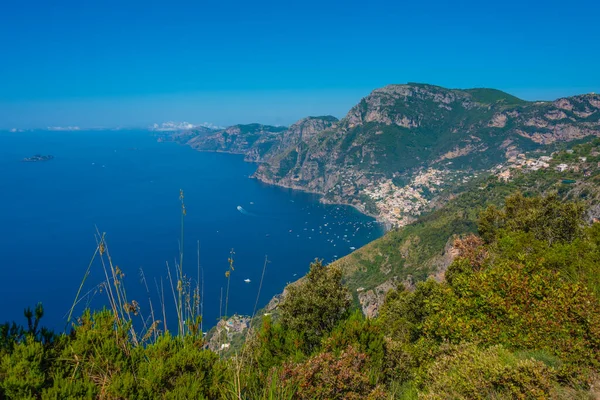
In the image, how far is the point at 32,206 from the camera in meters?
116

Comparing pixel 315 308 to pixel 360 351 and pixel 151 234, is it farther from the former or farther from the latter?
pixel 151 234

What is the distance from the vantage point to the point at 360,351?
8039 millimetres

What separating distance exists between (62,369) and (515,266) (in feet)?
39.9

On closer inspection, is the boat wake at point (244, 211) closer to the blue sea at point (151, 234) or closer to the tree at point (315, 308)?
the blue sea at point (151, 234)

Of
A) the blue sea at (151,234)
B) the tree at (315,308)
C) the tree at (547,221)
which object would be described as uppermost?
the tree at (547,221)

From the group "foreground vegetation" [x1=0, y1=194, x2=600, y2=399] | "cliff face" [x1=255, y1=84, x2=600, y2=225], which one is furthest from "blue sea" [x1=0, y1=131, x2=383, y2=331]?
"foreground vegetation" [x1=0, y1=194, x2=600, y2=399]

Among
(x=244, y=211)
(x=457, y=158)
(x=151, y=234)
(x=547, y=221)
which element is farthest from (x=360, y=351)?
(x=457, y=158)

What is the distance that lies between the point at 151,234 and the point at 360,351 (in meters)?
98.0

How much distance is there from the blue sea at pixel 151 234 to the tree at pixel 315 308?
2534cm

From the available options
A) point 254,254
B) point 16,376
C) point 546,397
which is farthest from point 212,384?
point 254,254

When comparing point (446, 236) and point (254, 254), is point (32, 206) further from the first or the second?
point (446, 236)

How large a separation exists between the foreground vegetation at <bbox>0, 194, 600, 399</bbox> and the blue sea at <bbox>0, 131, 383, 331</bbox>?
1099 inches

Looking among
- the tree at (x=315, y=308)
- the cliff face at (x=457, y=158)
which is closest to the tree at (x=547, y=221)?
the tree at (x=315, y=308)

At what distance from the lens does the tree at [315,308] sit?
11562 millimetres
